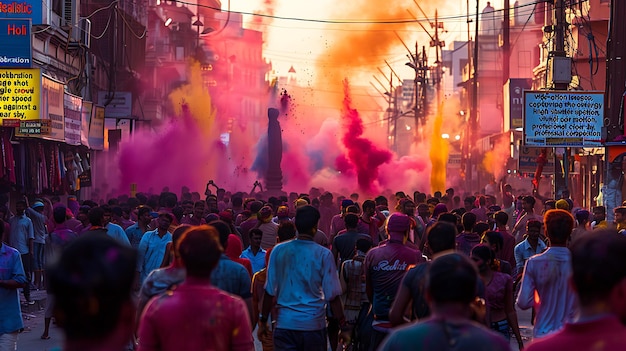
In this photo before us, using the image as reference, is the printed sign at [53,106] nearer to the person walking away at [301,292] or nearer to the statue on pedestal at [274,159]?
the statue on pedestal at [274,159]

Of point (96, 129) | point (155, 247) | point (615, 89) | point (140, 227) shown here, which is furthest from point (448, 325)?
point (96, 129)

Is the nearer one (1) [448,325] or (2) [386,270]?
(1) [448,325]

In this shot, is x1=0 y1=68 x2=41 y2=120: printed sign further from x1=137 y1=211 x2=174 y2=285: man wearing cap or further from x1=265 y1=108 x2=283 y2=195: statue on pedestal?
x1=265 y1=108 x2=283 y2=195: statue on pedestal

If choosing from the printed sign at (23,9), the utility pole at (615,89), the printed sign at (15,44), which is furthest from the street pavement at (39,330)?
the printed sign at (23,9)

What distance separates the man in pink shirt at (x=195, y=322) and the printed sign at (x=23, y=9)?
2137cm

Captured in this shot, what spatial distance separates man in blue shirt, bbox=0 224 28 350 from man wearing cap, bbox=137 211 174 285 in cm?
266

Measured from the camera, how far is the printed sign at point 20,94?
75.1 feet

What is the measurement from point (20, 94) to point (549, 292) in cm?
1793

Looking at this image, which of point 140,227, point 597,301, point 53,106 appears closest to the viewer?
point 597,301

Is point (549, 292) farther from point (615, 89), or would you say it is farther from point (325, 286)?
point (615, 89)

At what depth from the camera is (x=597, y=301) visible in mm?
3951

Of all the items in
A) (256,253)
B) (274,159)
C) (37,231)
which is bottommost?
(37,231)

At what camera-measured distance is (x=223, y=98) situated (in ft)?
404

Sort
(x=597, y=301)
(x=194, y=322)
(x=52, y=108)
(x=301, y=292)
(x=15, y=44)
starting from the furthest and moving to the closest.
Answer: (x=52, y=108) < (x=15, y=44) < (x=301, y=292) < (x=194, y=322) < (x=597, y=301)
